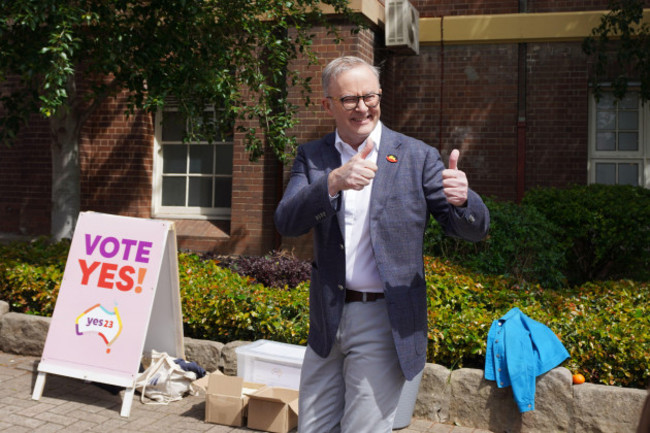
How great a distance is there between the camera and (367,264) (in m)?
2.82

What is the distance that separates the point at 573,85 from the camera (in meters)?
11.0

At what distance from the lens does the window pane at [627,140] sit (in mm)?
11133

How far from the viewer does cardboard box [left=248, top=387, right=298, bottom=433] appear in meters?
5.03

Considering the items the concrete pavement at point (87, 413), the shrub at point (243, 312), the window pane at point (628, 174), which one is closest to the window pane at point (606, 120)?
the window pane at point (628, 174)

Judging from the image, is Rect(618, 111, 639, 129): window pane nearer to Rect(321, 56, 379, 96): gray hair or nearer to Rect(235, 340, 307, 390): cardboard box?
Rect(235, 340, 307, 390): cardboard box

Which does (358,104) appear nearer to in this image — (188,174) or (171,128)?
(188,174)

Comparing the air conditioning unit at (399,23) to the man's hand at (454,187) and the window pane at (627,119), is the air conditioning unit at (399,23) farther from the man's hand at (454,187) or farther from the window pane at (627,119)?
the man's hand at (454,187)

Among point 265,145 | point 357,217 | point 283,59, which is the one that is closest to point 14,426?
point 357,217

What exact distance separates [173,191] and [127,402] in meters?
6.88

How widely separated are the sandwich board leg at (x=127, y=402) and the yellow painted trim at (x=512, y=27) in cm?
783

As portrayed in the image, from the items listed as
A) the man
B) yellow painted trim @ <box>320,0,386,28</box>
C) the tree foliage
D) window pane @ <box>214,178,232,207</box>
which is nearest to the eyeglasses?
the man

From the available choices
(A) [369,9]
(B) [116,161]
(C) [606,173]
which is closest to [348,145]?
(A) [369,9]

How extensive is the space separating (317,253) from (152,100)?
4.69m

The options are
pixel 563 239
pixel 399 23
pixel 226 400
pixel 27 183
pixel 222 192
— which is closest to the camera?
pixel 226 400
